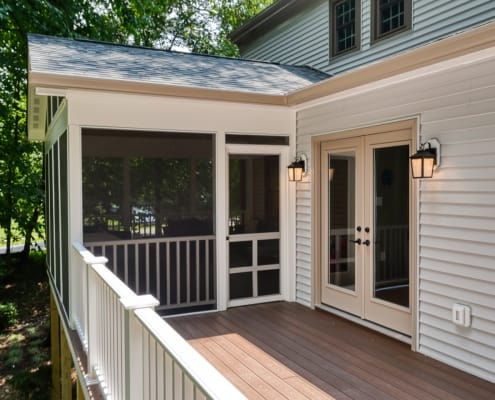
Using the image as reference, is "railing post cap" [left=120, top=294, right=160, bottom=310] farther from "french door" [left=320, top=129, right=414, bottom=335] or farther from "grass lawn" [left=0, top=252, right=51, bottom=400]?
"grass lawn" [left=0, top=252, right=51, bottom=400]

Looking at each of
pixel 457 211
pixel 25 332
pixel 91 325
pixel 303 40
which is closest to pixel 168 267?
pixel 91 325

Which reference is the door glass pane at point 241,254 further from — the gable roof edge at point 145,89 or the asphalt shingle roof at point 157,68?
the asphalt shingle roof at point 157,68

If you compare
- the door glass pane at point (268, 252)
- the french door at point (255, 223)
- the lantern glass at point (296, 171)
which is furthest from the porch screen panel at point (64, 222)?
the lantern glass at point (296, 171)

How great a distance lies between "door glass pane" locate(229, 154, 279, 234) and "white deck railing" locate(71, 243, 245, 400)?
237 cm

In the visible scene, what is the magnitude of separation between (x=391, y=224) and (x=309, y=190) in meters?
1.35

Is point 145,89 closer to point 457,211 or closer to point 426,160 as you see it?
point 426,160

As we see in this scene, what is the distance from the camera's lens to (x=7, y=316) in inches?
434

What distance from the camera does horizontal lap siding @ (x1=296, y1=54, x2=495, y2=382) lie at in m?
3.54

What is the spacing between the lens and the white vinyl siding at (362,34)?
6.16 metres

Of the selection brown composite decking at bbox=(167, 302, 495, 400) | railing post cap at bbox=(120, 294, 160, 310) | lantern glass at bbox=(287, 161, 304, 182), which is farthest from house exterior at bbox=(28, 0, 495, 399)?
brown composite decking at bbox=(167, 302, 495, 400)

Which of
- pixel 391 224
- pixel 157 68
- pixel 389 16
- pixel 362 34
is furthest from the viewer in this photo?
pixel 362 34

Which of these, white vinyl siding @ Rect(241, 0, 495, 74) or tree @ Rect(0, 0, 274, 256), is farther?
tree @ Rect(0, 0, 274, 256)

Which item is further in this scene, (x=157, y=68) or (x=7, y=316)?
(x=7, y=316)

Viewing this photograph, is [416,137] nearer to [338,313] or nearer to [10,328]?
[338,313]
